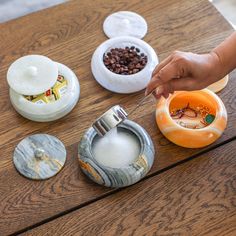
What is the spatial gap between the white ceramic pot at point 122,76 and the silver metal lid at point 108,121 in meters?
0.15

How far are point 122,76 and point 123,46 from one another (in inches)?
4.6

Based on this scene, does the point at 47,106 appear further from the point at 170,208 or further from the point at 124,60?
the point at 170,208

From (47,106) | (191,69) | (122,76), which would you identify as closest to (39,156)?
(47,106)

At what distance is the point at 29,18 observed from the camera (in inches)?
46.1

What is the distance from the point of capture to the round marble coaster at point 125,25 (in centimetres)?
115

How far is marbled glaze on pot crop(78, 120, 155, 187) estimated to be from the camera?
876mm

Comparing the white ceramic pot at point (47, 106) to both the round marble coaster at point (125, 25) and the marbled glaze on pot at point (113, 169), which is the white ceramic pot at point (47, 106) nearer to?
the marbled glaze on pot at point (113, 169)

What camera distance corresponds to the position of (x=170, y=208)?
2.91 ft

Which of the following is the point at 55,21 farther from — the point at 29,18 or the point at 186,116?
the point at 186,116

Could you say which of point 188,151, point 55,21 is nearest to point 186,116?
point 188,151

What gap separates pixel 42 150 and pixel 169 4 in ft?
1.83

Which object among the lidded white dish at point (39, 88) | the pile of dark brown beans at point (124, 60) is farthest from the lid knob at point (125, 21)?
the lidded white dish at point (39, 88)

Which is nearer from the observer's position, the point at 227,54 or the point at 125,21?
the point at 227,54

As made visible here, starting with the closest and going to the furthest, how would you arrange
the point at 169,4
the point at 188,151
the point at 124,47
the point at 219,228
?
the point at 219,228
the point at 188,151
the point at 124,47
the point at 169,4
